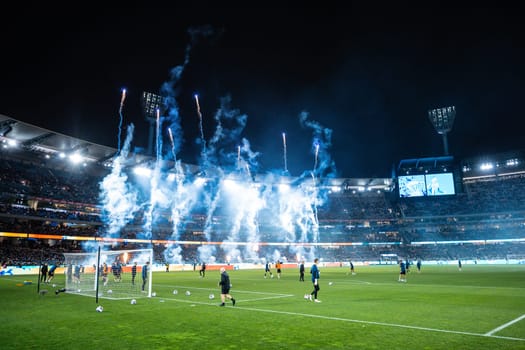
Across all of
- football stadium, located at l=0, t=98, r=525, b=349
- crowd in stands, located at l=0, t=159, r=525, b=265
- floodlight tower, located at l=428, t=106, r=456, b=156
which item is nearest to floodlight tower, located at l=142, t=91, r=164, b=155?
football stadium, located at l=0, t=98, r=525, b=349

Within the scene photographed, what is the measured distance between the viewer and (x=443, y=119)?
102 metres

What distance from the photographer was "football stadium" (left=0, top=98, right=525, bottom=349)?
1119cm

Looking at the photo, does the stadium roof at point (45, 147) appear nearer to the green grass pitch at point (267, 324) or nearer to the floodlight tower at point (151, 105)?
the floodlight tower at point (151, 105)

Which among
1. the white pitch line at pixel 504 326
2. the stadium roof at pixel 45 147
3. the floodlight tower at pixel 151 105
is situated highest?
the floodlight tower at pixel 151 105

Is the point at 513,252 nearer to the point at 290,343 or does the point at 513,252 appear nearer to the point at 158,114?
the point at 158,114

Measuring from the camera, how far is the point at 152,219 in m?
78.3

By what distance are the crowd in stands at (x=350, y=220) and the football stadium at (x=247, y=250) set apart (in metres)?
0.37

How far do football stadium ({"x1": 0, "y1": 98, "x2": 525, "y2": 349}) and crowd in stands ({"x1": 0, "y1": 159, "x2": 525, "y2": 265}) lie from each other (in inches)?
14.7

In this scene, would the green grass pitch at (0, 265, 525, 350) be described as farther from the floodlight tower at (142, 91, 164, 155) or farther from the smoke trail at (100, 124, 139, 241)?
the floodlight tower at (142, 91, 164, 155)

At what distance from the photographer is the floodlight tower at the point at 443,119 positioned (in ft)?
331

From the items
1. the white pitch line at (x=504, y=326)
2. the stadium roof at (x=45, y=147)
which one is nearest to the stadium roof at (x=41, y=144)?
the stadium roof at (x=45, y=147)

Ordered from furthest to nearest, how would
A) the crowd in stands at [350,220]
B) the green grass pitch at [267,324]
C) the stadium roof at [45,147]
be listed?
the crowd in stands at [350,220] → the stadium roof at [45,147] → the green grass pitch at [267,324]

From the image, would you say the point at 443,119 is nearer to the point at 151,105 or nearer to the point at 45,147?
the point at 151,105

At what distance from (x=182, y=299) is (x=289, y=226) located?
80.7 metres
